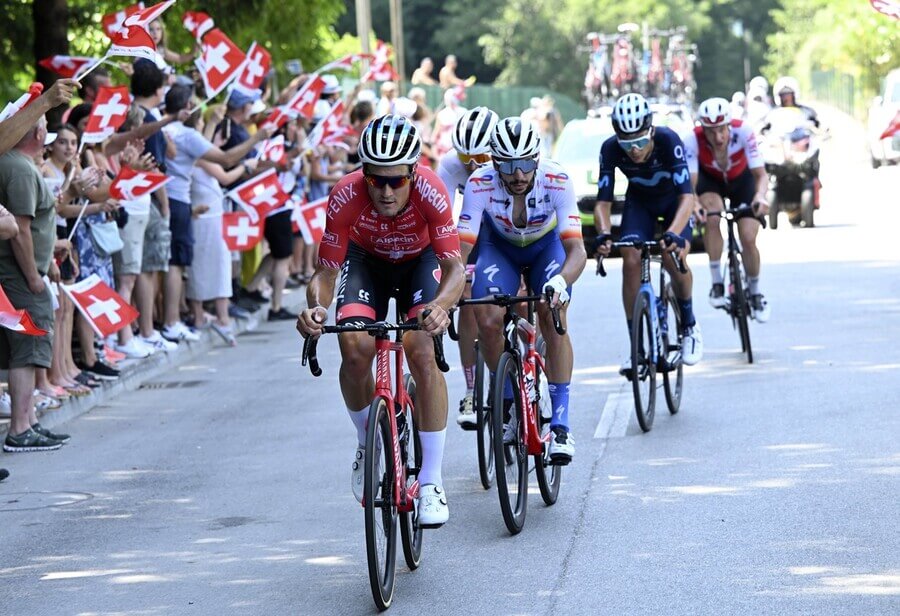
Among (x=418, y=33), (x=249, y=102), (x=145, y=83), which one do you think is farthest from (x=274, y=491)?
(x=418, y=33)

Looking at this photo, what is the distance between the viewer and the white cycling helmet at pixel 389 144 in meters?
7.04

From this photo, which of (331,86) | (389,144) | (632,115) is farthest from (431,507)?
(331,86)

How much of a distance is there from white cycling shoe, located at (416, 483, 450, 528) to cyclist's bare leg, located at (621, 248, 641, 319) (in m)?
3.74

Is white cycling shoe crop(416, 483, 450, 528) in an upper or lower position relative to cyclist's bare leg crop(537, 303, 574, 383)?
lower

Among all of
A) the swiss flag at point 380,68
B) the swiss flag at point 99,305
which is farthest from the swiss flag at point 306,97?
the swiss flag at point 380,68

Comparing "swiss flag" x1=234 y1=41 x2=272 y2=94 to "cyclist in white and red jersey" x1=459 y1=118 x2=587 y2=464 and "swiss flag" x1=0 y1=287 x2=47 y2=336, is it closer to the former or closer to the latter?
"swiss flag" x1=0 y1=287 x2=47 y2=336

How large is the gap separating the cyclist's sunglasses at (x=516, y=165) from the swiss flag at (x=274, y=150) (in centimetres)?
864

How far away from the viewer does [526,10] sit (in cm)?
8112

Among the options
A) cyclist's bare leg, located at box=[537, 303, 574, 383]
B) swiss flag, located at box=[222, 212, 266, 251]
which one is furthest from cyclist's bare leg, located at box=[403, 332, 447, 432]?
swiss flag, located at box=[222, 212, 266, 251]

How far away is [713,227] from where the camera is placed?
528 inches

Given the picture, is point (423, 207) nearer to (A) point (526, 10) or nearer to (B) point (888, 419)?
(B) point (888, 419)

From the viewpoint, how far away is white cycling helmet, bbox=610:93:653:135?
10.5m

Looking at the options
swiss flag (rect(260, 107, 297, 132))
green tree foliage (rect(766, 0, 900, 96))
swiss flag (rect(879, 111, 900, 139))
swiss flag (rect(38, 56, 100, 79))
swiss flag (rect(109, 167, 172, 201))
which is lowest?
swiss flag (rect(109, 167, 172, 201))

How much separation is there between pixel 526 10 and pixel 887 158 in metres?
41.7
